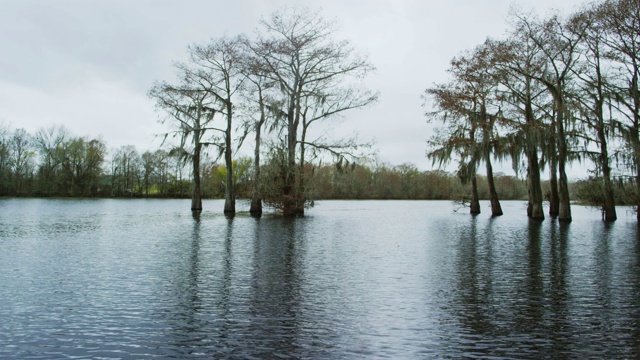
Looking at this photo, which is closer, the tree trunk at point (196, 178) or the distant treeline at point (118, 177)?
the tree trunk at point (196, 178)

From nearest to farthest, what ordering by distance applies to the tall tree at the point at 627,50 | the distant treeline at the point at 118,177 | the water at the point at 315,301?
the water at the point at 315,301, the tall tree at the point at 627,50, the distant treeline at the point at 118,177

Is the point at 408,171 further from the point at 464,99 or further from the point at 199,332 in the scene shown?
the point at 199,332

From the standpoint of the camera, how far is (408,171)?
364 feet

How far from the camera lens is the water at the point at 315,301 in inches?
245

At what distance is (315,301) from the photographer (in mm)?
8867

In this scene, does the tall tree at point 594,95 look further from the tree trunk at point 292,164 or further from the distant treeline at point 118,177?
the distant treeline at point 118,177

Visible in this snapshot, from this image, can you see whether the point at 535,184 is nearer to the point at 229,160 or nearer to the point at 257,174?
the point at 257,174

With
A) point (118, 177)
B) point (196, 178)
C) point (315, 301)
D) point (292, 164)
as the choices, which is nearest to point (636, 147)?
point (292, 164)

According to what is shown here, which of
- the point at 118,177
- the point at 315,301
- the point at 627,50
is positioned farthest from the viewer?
the point at 118,177

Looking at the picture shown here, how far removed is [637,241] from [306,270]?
14.1 meters

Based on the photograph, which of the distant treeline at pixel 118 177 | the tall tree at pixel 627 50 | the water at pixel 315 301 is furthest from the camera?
the distant treeline at pixel 118 177

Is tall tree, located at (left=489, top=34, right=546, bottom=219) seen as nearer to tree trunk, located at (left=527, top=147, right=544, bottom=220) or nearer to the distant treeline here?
tree trunk, located at (left=527, top=147, right=544, bottom=220)

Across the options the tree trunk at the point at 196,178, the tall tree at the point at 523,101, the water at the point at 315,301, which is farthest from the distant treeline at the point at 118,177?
the water at the point at 315,301

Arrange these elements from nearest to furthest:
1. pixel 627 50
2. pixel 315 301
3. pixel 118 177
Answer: pixel 315 301, pixel 627 50, pixel 118 177
